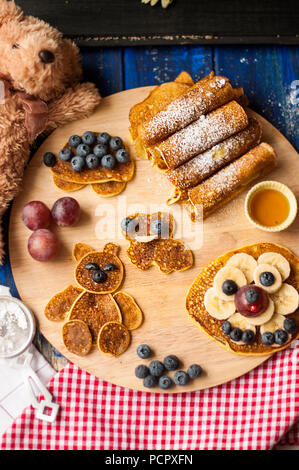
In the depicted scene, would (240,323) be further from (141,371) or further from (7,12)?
(7,12)

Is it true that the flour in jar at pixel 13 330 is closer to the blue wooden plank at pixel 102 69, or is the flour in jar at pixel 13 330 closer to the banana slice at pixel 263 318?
the banana slice at pixel 263 318

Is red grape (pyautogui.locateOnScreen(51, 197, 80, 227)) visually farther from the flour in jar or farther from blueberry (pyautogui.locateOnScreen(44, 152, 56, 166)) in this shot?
the flour in jar

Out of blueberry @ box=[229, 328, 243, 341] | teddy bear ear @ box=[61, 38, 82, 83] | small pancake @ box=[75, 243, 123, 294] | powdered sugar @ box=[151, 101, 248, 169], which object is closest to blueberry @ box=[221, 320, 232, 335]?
blueberry @ box=[229, 328, 243, 341]

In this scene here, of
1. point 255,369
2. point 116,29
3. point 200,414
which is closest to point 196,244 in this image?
point 255,369

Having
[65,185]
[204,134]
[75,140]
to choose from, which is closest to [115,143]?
[75,140]

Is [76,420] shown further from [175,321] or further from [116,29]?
[116,29]

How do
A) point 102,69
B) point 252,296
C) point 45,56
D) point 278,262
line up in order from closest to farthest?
point 45,56 → point 252,296 → point 278,262 → point 102,69
